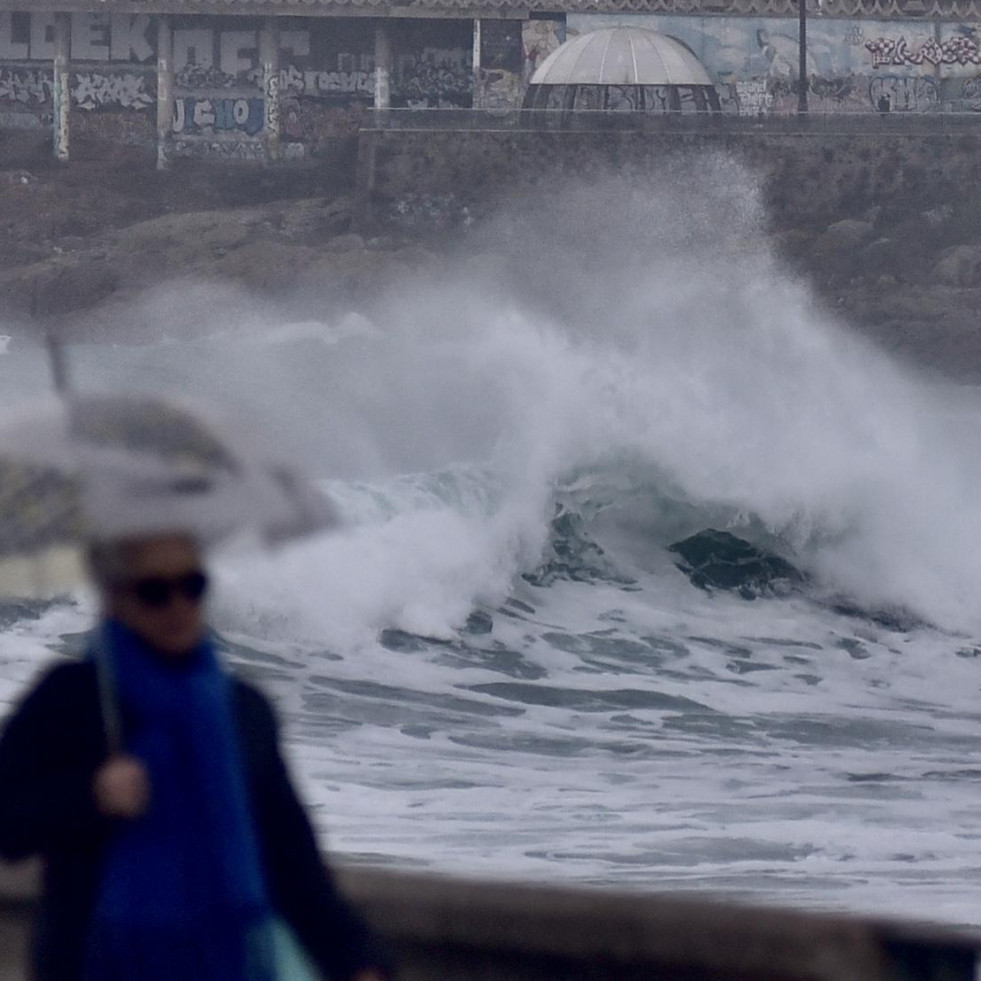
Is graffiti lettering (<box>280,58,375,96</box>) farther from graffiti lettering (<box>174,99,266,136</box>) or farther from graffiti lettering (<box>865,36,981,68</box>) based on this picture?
graffiti lettering (<box>865,36,981,68</box>)

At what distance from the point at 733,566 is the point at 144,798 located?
38.8 ft

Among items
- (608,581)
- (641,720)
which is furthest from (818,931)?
(608,581)

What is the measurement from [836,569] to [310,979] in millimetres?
11678

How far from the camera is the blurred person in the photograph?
168 centimetres

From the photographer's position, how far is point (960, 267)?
35969 millimetres

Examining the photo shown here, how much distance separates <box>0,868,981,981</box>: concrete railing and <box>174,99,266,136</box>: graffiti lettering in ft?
123

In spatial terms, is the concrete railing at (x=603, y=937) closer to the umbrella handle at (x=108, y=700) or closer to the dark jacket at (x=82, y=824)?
the dark jacket at (x=82, y=824)

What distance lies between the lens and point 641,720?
9516mm

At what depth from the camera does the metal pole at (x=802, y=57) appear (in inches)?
1457

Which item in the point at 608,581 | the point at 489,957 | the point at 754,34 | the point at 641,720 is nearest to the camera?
the point at 489,957

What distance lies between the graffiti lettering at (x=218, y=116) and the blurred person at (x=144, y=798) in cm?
3799

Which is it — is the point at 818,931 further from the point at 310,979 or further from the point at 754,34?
the point at 754,34

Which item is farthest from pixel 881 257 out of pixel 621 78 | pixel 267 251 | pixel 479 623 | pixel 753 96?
pixel 479 623

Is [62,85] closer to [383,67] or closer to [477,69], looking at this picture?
[383,67]
